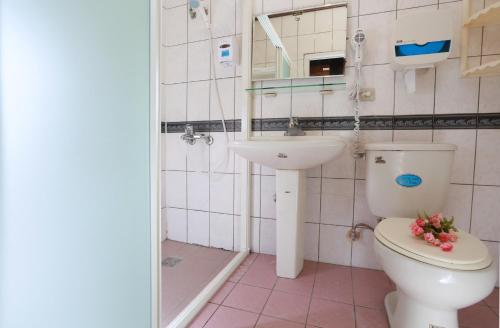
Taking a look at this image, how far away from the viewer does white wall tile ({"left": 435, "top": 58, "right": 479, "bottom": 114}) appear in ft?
4.42

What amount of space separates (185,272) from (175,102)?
114 cm

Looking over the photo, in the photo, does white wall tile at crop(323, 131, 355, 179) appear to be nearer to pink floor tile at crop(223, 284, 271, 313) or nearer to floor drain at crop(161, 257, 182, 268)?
pink floor tile at crop(223, 284, 271, 313)

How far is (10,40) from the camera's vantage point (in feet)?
1.66

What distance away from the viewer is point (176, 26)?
1.90 metres

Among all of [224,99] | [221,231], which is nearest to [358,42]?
[224,99]

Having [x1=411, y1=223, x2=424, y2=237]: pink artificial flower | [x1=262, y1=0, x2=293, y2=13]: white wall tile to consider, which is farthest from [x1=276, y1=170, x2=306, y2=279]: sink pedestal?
[x1=262, y1=0, x2=293, y2=13]: white wall tile

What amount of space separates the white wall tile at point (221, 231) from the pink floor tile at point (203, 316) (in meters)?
Result: 0.63

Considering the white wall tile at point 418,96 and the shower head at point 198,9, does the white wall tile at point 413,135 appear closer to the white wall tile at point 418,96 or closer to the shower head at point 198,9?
the white wall tile at point 418,96

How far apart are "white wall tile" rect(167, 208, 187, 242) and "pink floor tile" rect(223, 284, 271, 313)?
28.8 inches

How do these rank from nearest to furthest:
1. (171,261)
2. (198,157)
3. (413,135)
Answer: (413,135) → (171,261) → (198,157)

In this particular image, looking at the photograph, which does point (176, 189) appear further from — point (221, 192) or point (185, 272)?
point (185, 272)

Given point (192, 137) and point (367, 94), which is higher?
point (367, 94)

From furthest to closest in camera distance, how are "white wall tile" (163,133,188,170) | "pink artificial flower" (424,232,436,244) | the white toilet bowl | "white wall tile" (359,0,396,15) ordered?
1. "white wall tile" (163,133,188,170)
2. "white wall tile" (359,0,396,15)
3. "pink artificial flower" (424,232,436,244)
4. the white toilet bowl

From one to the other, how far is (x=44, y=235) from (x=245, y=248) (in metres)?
1.31
